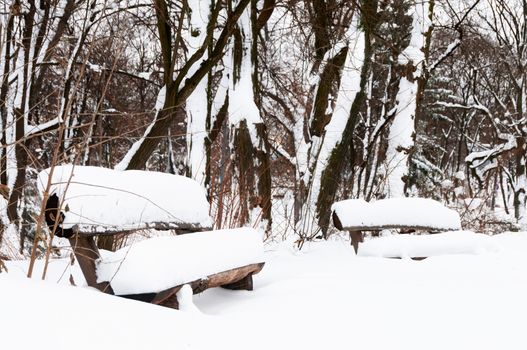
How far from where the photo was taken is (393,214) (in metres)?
4.80

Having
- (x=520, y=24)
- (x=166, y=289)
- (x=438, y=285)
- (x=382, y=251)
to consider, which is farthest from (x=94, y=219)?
(x=520, y=24)

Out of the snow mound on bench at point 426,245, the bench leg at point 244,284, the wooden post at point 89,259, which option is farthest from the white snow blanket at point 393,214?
the wooden post at point 89,259

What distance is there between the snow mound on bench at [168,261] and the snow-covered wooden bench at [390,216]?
6.08 feet

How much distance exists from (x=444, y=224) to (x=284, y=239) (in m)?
1.89

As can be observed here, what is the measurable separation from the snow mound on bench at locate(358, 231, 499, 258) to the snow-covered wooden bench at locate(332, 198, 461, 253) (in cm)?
35

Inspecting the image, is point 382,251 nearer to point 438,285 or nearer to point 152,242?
point 438,285

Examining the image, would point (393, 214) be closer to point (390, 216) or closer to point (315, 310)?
point (390, 216)

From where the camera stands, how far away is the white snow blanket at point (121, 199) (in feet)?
8.01

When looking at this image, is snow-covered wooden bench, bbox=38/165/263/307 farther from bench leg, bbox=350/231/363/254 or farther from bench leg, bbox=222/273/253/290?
bench leg, bbox=350/231/363/254

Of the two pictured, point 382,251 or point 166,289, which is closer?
point 166,289

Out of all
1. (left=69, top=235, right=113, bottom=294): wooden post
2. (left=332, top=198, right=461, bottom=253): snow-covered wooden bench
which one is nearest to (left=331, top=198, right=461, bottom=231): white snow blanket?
(left=332, top=198, right=461, bottom=253): snow-covered wooden bench

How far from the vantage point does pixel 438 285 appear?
3.24m

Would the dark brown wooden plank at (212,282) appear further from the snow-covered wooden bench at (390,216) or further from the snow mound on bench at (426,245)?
the snow-covered wooden bench at (390,216)

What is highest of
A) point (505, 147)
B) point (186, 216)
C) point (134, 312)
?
point (505, 147)
